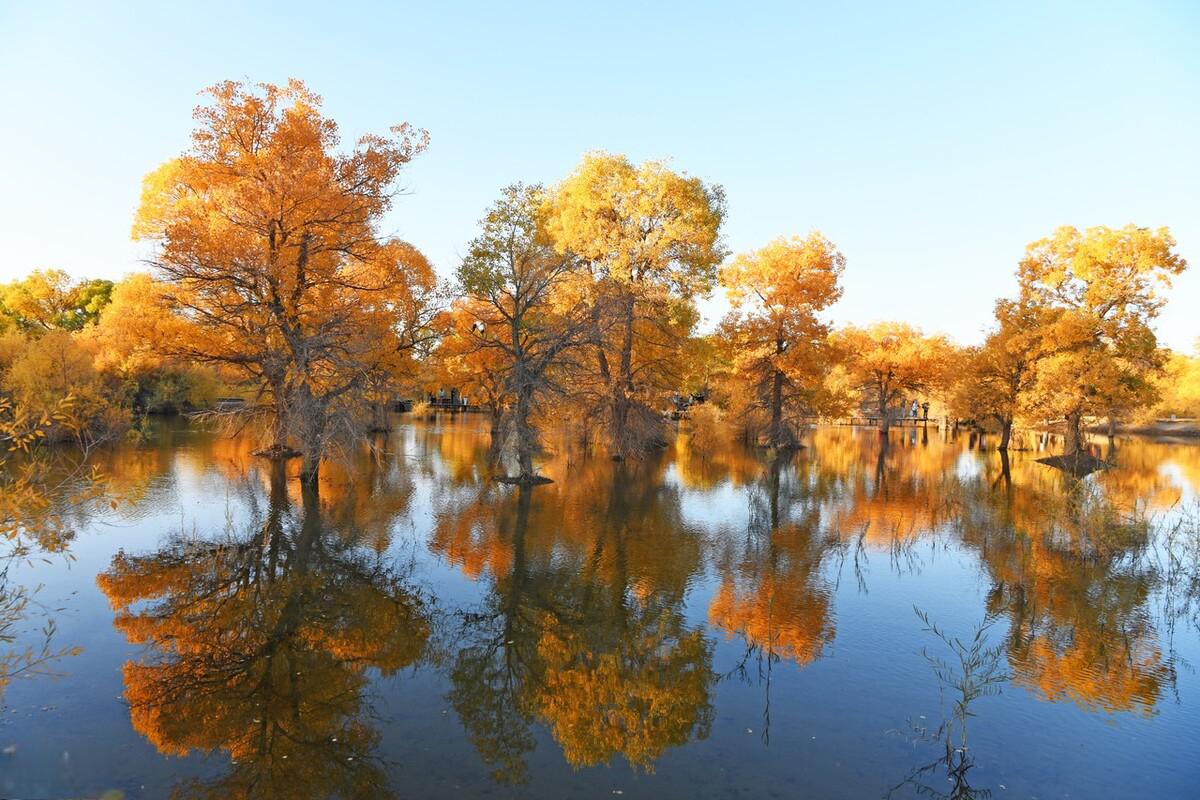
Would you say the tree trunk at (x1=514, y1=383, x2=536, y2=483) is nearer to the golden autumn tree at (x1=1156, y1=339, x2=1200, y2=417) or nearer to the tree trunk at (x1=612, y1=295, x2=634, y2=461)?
the tree trunk at (x1=612, y1=295, x2=634, y2=461)

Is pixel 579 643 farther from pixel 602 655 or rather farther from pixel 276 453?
pixel 276 453

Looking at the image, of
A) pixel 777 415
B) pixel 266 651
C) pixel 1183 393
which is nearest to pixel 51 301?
pixel 777 415

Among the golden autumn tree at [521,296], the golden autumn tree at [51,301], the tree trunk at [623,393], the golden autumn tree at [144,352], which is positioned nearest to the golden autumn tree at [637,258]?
the tree trunk at [623,393]

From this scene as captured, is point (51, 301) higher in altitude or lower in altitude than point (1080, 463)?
higher

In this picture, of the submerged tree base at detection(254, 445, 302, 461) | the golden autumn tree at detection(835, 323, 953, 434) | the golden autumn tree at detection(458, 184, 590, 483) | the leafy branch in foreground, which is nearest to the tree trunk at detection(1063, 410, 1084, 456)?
the golden autumn tree at detection(835, 323, 953, 434)

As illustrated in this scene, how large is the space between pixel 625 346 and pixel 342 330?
13105mm

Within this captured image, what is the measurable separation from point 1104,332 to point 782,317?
1678 centimetres

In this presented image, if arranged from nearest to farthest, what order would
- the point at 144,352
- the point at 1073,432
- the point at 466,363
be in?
the point at 144,352, the point at 1073,432, the point at 466,363

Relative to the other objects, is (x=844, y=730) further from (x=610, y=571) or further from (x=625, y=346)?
(x=625, y=346)

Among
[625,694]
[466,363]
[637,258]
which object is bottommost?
[625,694]

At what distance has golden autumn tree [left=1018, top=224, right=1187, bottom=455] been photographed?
3469cm

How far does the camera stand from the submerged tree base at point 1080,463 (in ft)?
110

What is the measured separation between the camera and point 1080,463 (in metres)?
34.9

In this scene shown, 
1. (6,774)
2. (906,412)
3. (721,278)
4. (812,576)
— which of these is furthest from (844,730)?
(906,412)
